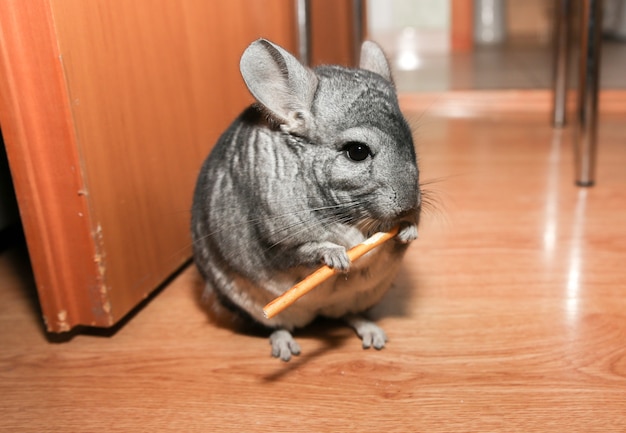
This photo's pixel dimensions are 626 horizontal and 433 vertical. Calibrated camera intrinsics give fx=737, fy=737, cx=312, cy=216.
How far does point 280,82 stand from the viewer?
4.12 feet

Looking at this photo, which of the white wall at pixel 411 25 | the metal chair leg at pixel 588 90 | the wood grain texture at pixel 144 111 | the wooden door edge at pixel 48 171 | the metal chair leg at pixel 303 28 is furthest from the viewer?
the white wall at pixel 411 25

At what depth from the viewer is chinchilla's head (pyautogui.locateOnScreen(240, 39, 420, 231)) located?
124 centimetres

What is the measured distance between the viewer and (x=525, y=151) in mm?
2869

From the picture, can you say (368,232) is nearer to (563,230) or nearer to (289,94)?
(289,94)

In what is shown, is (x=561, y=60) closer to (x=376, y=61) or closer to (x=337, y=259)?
(x=376, y=61)

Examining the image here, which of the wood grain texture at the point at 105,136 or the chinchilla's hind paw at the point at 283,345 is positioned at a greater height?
the wood grain texture at the point at 105,136

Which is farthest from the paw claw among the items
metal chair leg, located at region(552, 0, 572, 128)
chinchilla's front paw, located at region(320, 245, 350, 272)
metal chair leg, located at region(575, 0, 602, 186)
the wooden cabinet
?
metal chair leg, located at region(552, 0, 572, 128)

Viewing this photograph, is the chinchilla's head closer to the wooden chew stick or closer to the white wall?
the wooden chew stick

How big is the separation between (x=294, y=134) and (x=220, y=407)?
0.50 meters

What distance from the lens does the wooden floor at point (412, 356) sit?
1.28m

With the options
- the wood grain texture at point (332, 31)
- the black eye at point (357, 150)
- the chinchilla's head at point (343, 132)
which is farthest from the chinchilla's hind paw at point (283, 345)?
the wood grain texture at point (332, 31)

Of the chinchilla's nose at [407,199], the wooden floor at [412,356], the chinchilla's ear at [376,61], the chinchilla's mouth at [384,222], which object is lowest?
the wooden floor at [412,356]

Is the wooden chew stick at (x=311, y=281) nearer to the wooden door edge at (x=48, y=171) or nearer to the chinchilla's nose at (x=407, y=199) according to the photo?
the chinchilla's nose at (x=407, y=199)

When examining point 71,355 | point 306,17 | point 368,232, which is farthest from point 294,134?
point 306,17
